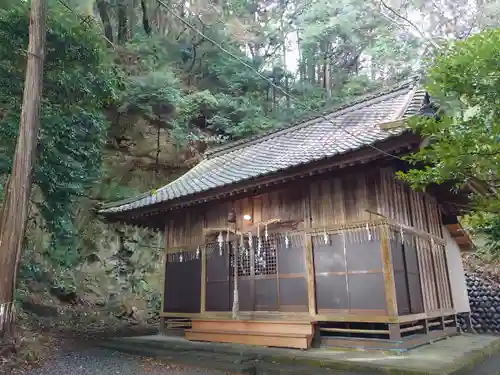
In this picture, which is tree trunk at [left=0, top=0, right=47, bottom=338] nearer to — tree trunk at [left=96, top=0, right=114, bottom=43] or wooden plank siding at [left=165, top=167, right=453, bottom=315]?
wooden plank siding at [left=165, top=167, right=453, bottom=315]

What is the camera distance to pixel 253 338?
25.7 feet

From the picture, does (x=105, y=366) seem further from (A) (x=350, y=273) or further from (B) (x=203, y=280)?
(A) (x=350, y=273)

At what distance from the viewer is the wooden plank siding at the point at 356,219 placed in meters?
6.97

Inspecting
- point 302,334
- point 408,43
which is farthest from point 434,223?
point 408,43

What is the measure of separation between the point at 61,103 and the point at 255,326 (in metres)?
7.88

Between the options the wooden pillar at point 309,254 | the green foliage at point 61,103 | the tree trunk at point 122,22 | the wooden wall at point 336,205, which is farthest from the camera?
the tree trunk at point 122,22

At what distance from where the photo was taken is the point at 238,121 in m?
20.2

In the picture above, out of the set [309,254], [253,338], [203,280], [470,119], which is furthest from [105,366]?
[470,119]

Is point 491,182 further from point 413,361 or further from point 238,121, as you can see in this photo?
point 238,121

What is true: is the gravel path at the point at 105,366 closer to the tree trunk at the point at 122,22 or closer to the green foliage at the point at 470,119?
the green foliage at the point at 470,119

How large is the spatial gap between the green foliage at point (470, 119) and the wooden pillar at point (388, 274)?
175 cm

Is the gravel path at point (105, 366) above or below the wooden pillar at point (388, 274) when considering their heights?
below

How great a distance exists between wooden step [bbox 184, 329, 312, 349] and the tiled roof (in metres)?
3.31

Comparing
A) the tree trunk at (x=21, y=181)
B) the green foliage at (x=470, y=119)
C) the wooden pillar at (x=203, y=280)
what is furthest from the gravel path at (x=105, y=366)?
the green foliage at (x=470, y=119)
